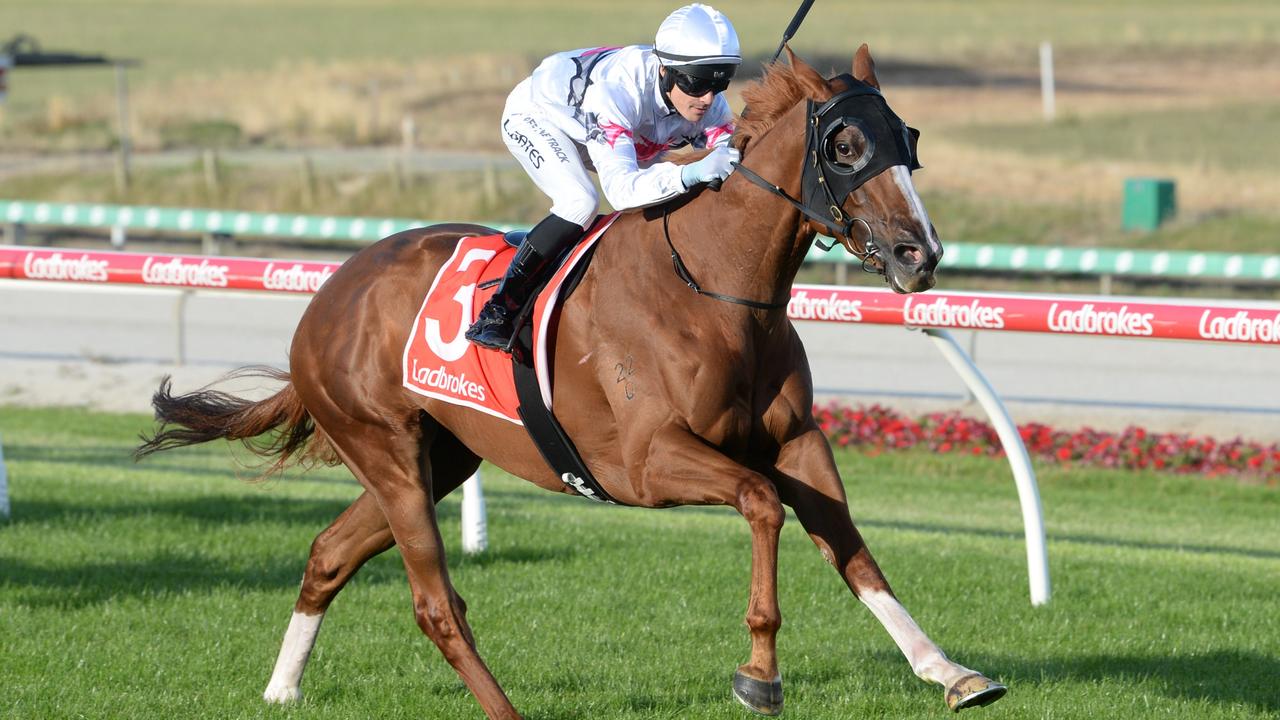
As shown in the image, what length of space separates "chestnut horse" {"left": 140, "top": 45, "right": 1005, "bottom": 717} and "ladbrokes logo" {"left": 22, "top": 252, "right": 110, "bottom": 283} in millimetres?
2551

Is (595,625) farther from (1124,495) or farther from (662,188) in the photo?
(1124,495)

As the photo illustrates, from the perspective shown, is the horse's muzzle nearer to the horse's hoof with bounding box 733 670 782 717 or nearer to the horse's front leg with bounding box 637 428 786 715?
the horse's front leg with bounding box 637 428 786 715

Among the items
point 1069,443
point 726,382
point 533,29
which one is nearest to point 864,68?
point 726,382

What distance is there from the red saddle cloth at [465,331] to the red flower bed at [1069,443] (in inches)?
235

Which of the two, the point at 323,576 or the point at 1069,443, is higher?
the point at 323,576

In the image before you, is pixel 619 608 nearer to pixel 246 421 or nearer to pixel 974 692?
pixel 246 421

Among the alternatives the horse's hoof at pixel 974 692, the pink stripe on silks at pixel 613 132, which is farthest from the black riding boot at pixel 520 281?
the horse's hoof at pixel 974 692

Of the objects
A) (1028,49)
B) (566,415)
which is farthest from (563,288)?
(1028,49)

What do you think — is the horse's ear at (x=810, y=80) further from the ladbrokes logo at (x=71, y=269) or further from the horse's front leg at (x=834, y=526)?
the ladbrokes logo at (x=71, y=269)

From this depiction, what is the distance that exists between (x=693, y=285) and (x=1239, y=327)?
7.66 feet

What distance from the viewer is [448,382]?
5242 millimetres

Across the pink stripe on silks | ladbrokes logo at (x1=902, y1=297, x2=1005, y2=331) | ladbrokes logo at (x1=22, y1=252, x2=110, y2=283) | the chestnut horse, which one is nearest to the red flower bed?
ladbrokes logo at (x1=902, y1=297, x2=1005, y2=331)

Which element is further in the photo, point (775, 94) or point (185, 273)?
point (185, 273)

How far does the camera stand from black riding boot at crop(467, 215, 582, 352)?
16.4 feet
